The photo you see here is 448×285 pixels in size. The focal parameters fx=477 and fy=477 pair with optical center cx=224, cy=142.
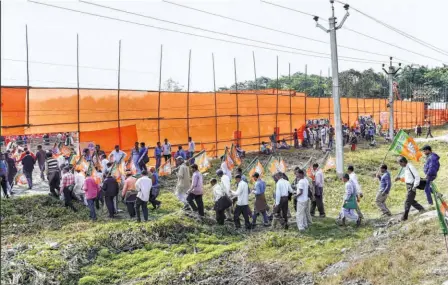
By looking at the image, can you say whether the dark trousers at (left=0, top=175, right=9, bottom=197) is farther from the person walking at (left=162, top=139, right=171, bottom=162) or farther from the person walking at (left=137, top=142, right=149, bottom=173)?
the person walking at (left=162, top=139, right=171, bottom=162)

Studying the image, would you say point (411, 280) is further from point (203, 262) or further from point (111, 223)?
point (111, 223)

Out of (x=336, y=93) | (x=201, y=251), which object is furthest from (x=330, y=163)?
(x=201, y=251)

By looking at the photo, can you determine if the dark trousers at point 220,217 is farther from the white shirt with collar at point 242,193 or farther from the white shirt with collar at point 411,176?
the white shirt with collar at point 411,176

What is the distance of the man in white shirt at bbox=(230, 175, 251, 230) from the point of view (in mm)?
12750

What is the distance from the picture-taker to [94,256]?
35.6 ft

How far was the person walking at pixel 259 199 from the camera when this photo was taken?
13.0 m

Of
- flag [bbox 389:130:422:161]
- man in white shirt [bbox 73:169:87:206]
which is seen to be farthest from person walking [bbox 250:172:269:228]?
man in white shirt [bbox 73:169:87:206]

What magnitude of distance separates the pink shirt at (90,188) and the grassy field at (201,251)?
0.74 metres

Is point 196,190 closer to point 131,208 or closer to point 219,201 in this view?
point 219,201

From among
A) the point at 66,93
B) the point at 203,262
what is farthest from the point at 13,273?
the point at 66,93

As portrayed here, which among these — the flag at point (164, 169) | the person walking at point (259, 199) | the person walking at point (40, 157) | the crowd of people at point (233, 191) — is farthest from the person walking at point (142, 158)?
the person walking at point (259, 199)

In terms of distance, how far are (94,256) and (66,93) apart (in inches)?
392

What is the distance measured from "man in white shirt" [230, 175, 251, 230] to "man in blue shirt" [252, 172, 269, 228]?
0.26 metres

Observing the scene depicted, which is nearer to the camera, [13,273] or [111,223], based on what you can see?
[13,273]
